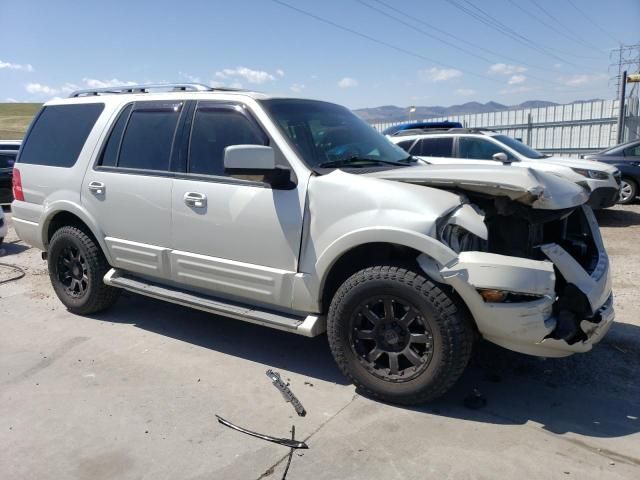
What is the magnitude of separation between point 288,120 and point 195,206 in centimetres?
95

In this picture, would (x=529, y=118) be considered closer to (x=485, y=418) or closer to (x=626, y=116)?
(x=626, y=116)

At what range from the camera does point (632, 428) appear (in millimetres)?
3201

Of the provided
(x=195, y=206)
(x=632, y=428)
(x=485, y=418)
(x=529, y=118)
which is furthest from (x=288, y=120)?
(x=529, y=118)

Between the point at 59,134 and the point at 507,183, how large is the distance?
4.21 metres

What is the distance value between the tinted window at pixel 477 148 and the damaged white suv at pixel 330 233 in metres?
5.36

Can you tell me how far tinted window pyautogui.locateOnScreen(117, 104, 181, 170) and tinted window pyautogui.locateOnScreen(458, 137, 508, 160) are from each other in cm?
645

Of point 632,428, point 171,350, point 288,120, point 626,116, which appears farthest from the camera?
point 626,116

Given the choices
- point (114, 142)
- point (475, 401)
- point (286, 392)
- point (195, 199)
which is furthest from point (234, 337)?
point (475, 401)

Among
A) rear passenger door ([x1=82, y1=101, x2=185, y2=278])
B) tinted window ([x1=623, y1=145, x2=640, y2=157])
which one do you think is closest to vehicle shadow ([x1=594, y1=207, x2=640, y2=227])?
tinted window ([x1=623, y1=145, x2=640, y2=157])

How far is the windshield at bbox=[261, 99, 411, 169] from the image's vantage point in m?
3.94

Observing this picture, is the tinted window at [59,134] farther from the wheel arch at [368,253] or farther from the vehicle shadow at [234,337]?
the wheel arch at [368,253]

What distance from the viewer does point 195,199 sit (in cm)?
409

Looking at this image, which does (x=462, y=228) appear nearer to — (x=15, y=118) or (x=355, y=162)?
(x=355, y=162)

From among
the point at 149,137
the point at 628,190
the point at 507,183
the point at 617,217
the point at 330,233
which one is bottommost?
the point at 617,217
